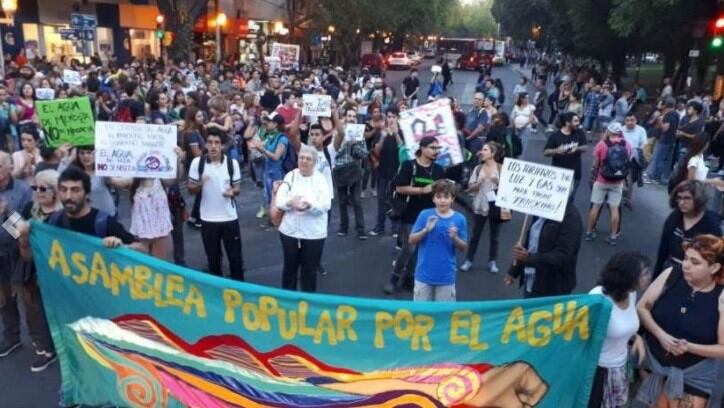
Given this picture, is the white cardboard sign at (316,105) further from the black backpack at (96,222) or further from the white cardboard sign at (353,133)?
the black backpack at (96,222)

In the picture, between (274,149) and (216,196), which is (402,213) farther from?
(274,149)

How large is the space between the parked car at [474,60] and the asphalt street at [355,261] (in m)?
43.7

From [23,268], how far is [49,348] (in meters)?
0.75

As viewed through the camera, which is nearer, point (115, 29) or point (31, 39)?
point (31, 39)

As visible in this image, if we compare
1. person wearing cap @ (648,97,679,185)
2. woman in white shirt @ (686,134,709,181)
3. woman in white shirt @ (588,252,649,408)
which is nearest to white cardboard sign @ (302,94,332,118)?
woman in white shirt @ (686,134,709,181)

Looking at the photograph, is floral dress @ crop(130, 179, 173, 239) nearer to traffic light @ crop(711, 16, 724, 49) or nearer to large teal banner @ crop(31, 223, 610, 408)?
large teal banner @ crop(31, 223, 610, 408)

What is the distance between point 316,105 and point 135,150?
16.0ft

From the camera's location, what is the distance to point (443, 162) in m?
6.76

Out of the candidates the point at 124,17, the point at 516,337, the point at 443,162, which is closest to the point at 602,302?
the point at 516,337

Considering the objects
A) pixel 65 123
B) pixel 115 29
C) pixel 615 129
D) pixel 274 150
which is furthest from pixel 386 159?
pixel 115 29

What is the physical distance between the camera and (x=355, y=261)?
324 inches

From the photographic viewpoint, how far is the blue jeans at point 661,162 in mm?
13367

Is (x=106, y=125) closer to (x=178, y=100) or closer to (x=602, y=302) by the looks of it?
(x=602, y=302)

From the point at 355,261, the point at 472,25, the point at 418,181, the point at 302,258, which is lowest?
the point at 355,261
